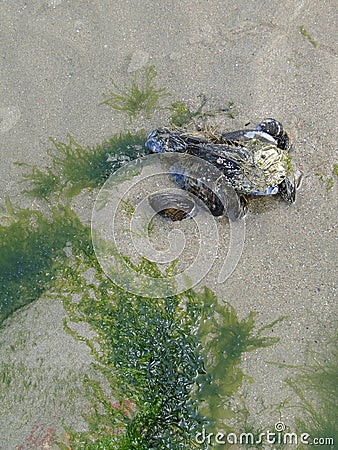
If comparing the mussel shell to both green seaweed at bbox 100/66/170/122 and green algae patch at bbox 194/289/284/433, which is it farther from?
green algae patch at bbox 194/289/284/433

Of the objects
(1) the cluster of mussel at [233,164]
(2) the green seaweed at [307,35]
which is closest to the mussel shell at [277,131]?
(1) the cluster of mussel at [233,164]

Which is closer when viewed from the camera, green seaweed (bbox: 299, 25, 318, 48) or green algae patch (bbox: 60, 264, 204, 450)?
green algae patch (bbox: 60, 264, 204, 450)

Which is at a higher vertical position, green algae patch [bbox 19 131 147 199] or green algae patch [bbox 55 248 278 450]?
green algae patch [bbox 19 131 147 199]

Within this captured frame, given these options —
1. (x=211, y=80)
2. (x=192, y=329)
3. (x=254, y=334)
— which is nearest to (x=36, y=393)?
(x=192, y=329)

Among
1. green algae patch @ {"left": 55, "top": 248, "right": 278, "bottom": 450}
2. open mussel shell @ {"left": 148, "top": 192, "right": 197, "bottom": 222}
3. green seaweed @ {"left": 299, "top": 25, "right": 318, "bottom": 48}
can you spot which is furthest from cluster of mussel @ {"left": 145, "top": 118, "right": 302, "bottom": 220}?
green seaweed @ {"left": 299, "top": 25, "right": 318, "bottom": 48}

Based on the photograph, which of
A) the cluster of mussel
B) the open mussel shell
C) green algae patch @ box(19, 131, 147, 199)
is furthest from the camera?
green algae patch @ box(19, 131, 147, 199)

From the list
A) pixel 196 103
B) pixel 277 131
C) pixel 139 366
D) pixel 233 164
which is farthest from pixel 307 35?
pixel 139 366

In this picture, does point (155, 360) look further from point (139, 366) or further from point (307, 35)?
point (307, 35)
